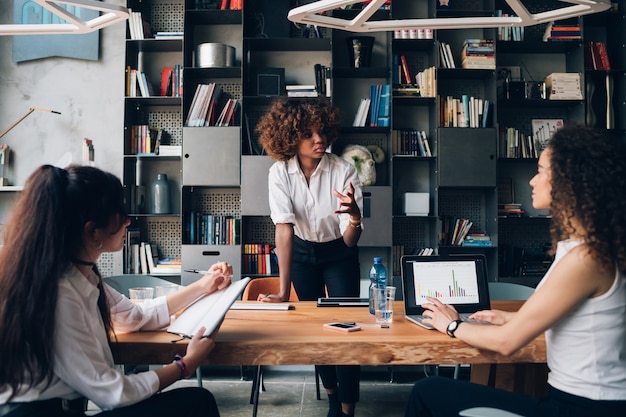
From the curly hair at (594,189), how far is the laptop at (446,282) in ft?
1.92

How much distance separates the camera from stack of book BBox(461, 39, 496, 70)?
4.18 m

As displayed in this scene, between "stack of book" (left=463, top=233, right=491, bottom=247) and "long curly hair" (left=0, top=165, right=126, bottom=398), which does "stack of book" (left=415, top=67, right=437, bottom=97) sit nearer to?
"stack of book" (left=463, top=233, right=491, bottom=247)

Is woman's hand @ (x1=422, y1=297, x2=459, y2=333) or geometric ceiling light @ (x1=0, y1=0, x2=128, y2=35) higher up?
geometric ceiling light @ (x1=0, y1=0, x2=128, y2=35)

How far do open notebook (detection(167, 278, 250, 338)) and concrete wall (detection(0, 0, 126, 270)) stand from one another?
3.15 meters

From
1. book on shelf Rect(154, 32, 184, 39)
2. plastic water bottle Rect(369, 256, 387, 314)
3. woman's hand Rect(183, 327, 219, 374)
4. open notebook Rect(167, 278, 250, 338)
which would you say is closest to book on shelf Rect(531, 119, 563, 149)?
plastic water bottle Rect(369, 256, 387, 314)

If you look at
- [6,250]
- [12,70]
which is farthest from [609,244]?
[12,70]

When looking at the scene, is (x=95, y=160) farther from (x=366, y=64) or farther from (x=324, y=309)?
(x=324, y=309)

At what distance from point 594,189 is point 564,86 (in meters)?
3.38

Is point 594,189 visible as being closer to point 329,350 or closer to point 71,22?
point 329,350

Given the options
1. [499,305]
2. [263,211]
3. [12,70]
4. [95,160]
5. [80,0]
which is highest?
[12,70]

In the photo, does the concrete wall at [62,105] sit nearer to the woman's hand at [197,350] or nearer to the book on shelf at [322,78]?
the book on shelf at [322,78]

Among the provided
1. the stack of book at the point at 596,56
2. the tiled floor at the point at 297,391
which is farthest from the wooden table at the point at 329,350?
the stack of book at the point at 596,56

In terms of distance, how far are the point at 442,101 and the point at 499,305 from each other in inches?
98.1

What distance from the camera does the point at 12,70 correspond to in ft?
14.8
